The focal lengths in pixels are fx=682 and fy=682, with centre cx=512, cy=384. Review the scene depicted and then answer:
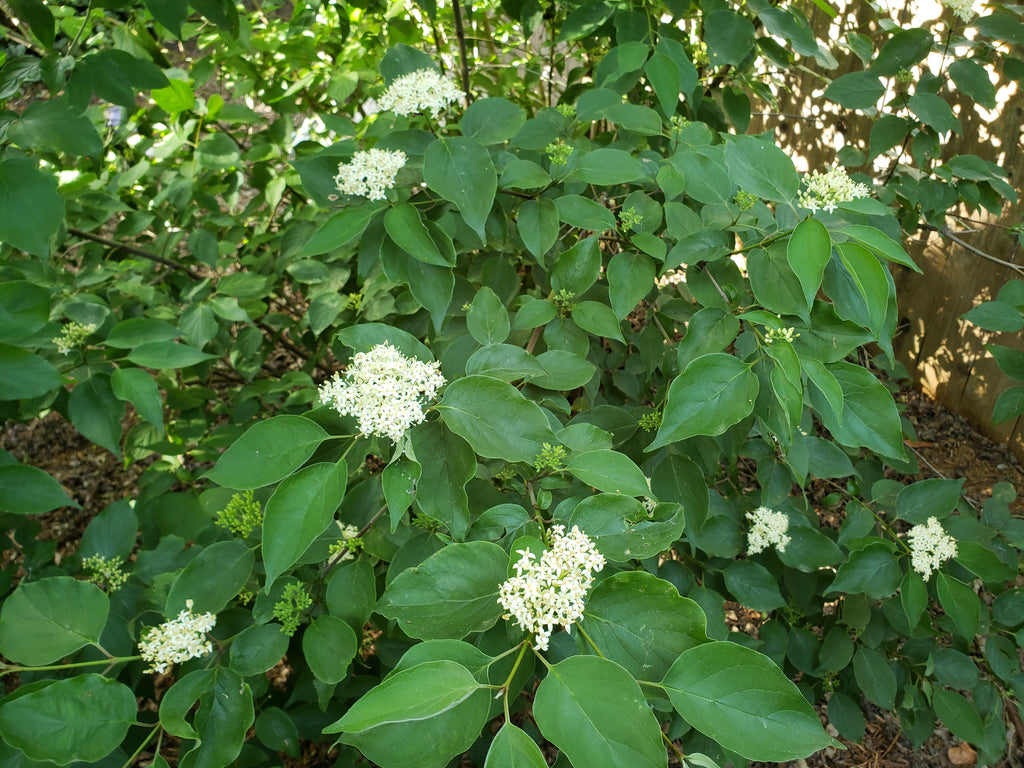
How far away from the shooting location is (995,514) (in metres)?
1.75

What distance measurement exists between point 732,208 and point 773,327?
1.13 feet

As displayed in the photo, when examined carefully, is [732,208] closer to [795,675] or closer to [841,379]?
[841,379]

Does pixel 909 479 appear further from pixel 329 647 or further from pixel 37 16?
pixel 37 16

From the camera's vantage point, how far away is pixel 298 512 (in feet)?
3.05

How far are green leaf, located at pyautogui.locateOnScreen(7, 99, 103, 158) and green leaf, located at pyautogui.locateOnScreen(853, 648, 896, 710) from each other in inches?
84.0

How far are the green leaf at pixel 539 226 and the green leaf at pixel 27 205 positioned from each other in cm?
89

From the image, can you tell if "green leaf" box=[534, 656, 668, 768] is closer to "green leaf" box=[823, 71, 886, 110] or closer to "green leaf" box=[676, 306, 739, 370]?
"green leaf" box=[676, 306, 739, 370]

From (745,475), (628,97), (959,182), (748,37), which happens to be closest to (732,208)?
(748,37)

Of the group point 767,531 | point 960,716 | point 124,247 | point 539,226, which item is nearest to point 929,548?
point 767,531

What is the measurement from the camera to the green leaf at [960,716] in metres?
1.67

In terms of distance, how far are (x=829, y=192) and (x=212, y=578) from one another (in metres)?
1.24

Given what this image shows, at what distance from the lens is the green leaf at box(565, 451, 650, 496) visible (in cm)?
96

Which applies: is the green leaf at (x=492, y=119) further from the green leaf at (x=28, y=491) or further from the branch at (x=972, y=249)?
the branch at (x=972, y=249)

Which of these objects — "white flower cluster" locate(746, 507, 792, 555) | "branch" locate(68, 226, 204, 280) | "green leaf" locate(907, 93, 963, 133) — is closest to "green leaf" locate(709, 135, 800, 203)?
"white flower cluster" locate(746, 507, 792, 555)
